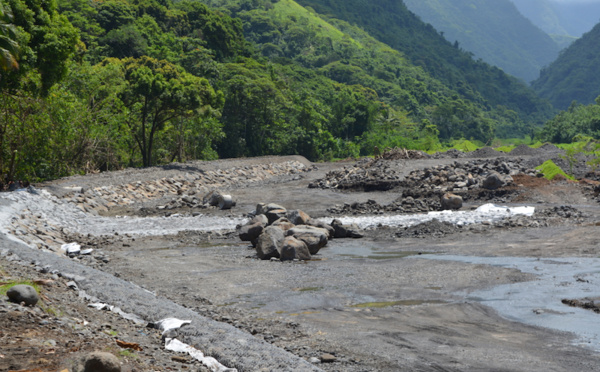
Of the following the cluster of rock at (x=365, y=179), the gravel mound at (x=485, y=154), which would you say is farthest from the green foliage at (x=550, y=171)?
the gravel mound at (x=485, y=154)

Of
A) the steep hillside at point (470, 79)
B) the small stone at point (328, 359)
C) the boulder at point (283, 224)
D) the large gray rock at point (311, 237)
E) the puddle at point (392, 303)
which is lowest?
the boulder at point (283, 224)

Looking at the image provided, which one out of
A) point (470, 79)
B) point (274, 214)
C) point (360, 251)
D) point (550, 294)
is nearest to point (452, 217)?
point (274, 214)

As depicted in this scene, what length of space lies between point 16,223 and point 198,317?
38.2ft

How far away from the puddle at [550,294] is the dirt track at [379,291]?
7.9 inches

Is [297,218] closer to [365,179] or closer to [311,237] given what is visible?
[311,237]

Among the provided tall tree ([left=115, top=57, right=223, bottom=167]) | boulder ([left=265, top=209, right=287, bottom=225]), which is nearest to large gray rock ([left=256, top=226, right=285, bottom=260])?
boulder ([left=265, top=209, right=287, bottom=225])

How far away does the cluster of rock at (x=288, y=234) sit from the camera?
53.5 feet

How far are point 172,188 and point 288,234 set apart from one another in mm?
18109

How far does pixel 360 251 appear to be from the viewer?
17953mm

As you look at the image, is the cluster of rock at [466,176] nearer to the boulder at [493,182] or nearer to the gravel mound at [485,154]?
the boulder at [493,182]

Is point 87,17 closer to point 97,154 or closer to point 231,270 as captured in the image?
point 97,154

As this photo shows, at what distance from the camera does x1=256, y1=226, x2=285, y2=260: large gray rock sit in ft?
53.5

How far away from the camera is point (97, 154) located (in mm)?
34938

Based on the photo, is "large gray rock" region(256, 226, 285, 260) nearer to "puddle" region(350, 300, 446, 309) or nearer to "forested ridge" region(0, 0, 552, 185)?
"puddle" region(350, 300, 446, 309)
